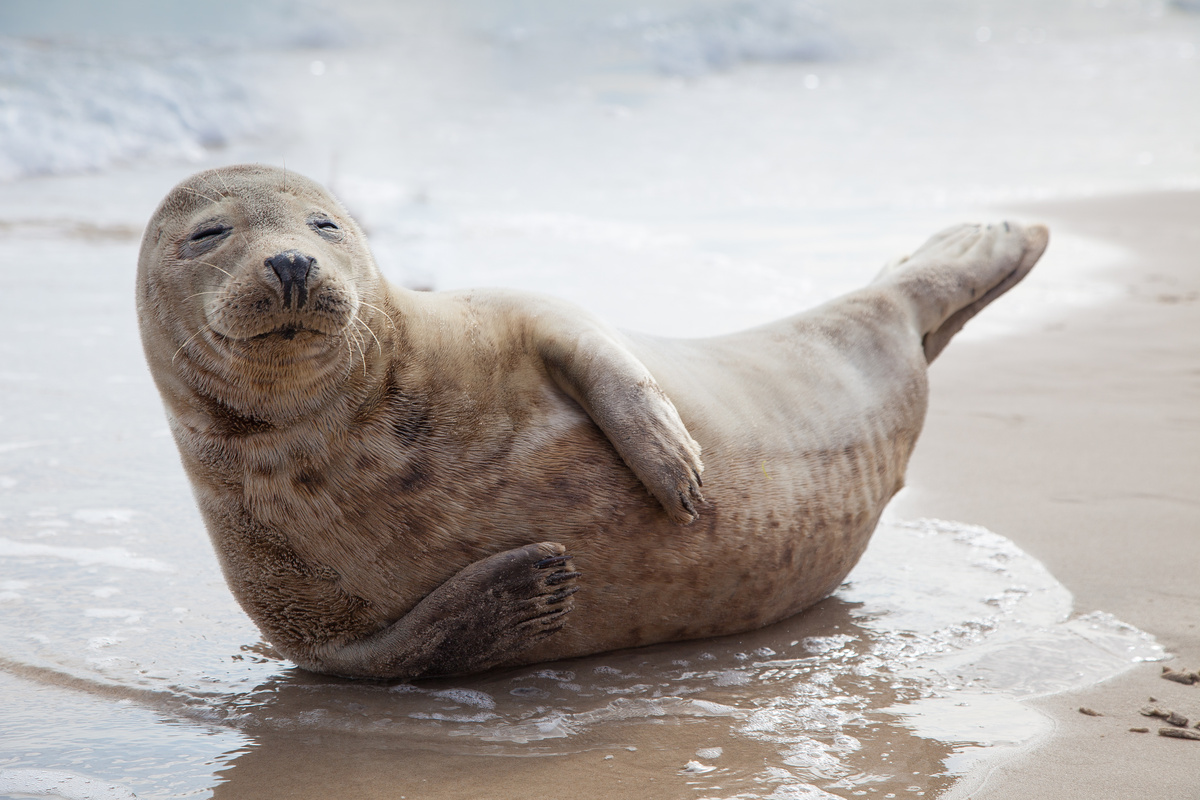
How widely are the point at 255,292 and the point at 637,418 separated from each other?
0.86 meters

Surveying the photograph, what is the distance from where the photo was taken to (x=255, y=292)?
230 cm

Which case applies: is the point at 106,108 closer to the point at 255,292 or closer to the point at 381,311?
the point at 381,311

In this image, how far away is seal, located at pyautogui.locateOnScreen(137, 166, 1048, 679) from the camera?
8.29 feet

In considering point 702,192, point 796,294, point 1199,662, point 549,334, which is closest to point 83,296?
point 796,294

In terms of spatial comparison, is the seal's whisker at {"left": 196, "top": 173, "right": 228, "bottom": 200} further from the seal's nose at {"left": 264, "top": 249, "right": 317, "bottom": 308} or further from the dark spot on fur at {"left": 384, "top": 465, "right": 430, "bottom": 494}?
the dark spot on fur at {"left": 384, "top": 465, "right": 430, "bottom": 494}

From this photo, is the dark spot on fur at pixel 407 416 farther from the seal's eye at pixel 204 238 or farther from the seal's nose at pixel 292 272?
the seal's eye at pixel 204 238

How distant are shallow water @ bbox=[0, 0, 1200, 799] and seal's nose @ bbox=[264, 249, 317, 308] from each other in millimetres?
Answer: 935

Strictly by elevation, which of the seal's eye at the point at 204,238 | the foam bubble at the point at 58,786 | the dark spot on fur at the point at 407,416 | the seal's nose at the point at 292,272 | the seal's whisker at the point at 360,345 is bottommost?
the foam bubble at the point at 58,786

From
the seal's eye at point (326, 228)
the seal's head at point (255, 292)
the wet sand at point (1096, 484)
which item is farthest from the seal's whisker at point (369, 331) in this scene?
the wet sand at point (1096, 484)

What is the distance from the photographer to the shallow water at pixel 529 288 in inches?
93.7

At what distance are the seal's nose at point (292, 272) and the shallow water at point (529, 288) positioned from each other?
94 cm

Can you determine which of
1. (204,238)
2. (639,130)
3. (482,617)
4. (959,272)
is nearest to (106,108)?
(639,130)

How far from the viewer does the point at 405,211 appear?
11352 mm

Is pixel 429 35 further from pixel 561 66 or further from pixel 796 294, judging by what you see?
pixel 796 294
